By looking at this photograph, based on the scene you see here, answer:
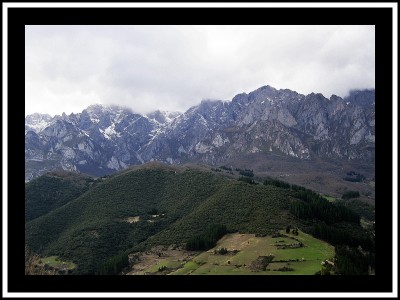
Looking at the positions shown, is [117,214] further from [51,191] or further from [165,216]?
[51,191]

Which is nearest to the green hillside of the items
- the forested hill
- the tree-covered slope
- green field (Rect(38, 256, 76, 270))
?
the forested hill

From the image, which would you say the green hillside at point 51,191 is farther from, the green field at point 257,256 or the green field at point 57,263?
the green field at point 257,256

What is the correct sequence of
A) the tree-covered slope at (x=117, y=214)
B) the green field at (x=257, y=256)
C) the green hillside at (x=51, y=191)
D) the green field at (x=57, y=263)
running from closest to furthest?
1. the green field at (x=257, y=256)
2. the green field at (x=57, y=263)
3. the tree-covered slope at (x=117, y=214)
4. the green hillside at (x=51, y=191)

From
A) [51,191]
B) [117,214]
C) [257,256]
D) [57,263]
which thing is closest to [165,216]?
[117,214]

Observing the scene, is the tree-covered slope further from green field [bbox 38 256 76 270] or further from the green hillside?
the green hillside

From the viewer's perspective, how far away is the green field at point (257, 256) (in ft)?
130

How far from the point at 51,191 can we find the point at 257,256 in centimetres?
7916

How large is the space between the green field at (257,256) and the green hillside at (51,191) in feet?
193

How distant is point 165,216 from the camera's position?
274ft

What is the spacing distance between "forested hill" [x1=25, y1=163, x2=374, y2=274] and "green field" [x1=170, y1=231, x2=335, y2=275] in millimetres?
3543

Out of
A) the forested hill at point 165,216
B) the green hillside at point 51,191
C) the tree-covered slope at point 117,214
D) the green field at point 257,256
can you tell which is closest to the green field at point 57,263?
the forested hill at point 165,216
